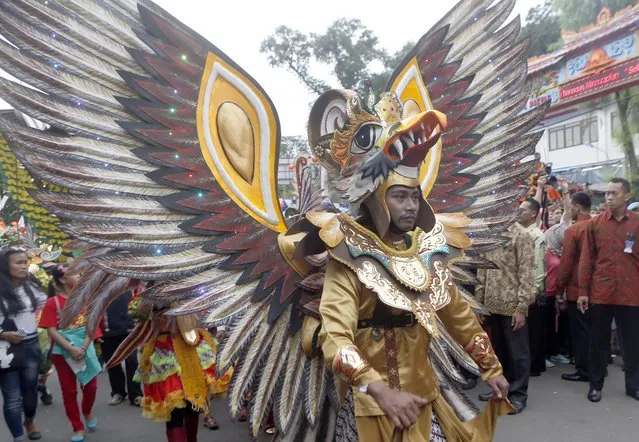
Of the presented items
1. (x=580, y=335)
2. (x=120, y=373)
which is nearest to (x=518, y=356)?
(x=580, y=335)

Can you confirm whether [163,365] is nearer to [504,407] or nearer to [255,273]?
[255,273]

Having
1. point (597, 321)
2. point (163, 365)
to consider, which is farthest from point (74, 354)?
point (597, 321)

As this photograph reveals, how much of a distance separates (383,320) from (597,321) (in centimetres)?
345

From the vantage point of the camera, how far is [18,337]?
4230 millimetres

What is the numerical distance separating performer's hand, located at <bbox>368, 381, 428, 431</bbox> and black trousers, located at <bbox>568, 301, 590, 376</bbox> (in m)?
4.29

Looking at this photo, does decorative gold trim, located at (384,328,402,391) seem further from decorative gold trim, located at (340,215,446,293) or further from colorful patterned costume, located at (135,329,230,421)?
colorful patterned costume, located at (135,329,230,421)

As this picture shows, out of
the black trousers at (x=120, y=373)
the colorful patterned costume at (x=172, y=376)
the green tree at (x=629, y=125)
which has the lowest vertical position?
the black trousers at (x=120, y=373)

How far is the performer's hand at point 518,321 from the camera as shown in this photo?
472 cm

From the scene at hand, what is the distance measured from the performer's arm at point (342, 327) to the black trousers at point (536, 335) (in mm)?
3879

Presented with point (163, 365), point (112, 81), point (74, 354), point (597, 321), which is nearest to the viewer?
point (112, 81)

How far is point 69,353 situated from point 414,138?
3478mm

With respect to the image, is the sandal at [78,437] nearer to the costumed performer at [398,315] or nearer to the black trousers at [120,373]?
the black trousers at [120,373]

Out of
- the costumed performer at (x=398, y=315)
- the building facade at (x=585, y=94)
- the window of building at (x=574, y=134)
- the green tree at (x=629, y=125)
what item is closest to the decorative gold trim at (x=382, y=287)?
the costumed performer at (x=398, y=315)

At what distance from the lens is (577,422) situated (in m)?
4.50
